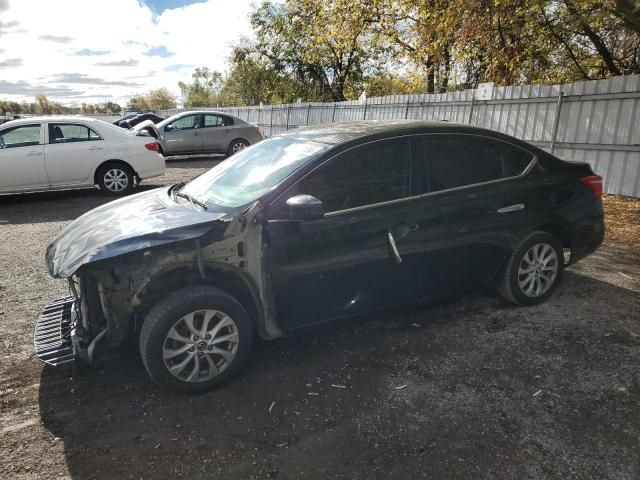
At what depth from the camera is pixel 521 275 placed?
3.95m

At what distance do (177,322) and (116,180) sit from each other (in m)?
7.41

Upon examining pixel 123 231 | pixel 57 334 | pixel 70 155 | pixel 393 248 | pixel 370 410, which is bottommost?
pixel 370 410

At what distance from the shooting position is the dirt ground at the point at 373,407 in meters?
2.32

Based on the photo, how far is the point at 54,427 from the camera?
2617mm

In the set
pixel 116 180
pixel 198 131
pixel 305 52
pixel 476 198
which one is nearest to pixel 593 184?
pixel 476 198

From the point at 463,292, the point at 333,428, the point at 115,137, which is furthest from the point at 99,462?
the point at 115,137

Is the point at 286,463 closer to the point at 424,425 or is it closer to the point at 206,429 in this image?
the point at 206,429

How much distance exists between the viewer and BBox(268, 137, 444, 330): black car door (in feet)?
9.77

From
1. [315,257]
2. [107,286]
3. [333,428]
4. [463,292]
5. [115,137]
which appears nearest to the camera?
[333,428]

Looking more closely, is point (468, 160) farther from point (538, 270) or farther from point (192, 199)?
point (192, 199)

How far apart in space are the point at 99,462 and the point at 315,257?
5.50 ft

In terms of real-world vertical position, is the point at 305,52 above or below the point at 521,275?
above

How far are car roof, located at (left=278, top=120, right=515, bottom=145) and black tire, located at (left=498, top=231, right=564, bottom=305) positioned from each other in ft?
3.16

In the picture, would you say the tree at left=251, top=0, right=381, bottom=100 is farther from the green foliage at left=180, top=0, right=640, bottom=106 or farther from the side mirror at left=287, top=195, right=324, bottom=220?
the side mirror at left=287, top=195, right=324, bottom=220
